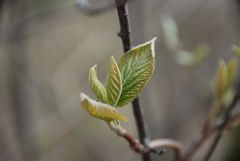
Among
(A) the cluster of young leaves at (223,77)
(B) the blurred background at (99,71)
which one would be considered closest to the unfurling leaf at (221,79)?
(A) the cluster of young leaves at (223,77)

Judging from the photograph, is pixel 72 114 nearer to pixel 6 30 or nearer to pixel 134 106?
pixel 6 30

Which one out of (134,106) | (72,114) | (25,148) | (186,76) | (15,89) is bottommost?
(186,76)

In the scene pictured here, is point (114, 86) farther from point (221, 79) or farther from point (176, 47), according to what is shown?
point (176, 47)

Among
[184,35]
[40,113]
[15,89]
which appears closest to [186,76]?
[184,35]

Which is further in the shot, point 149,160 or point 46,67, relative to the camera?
point 46,67

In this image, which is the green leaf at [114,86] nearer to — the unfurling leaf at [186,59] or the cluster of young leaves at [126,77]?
the cluster of young leaves at [126,77]

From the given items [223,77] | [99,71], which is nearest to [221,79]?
[223,77]
